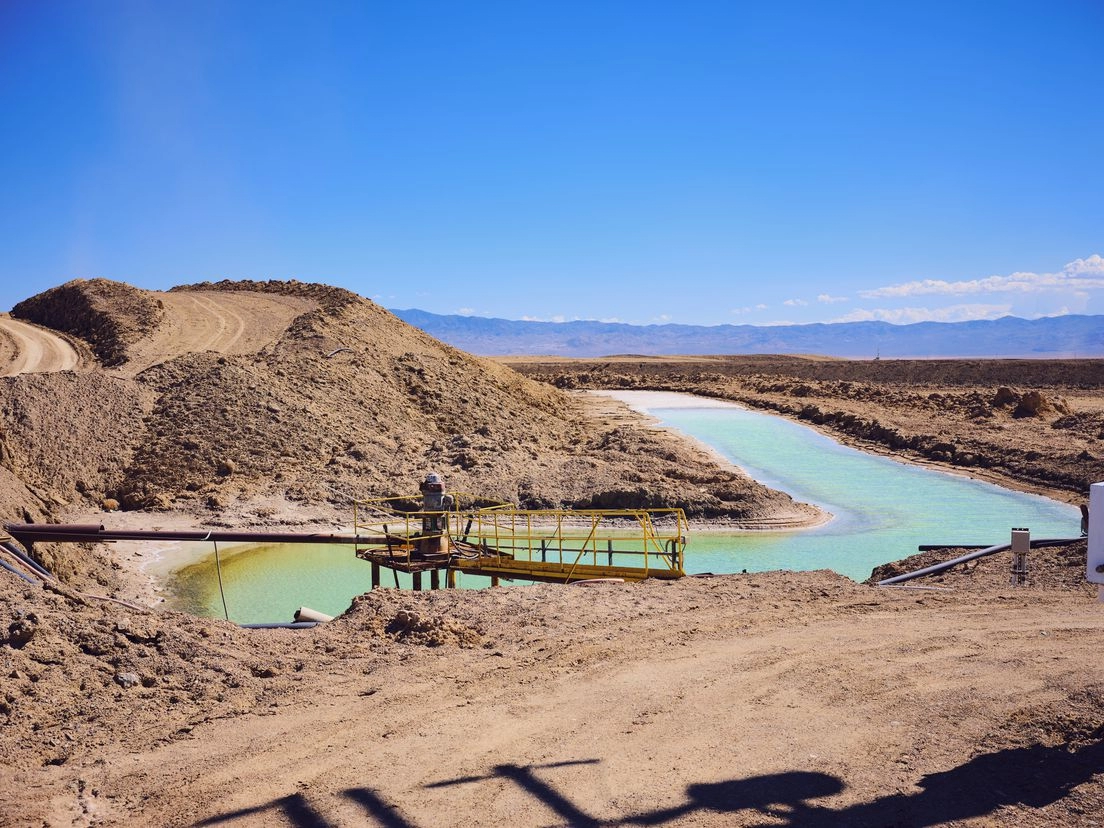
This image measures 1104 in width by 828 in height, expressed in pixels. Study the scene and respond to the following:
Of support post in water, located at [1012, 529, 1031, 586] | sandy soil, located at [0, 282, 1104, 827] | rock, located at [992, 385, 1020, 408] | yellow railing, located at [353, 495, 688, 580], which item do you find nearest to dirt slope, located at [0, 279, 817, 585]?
yellow railing, located at [353, 495, 688, 580]

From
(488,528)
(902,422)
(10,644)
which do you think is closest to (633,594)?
(10,644)

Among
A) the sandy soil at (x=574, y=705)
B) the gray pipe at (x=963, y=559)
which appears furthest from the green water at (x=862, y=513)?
the sandy soil at (x=574, y=705)

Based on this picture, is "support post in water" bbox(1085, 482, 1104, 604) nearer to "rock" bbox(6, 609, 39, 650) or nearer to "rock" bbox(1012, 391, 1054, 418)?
"rock" bbox(6, 609, 39, 650)

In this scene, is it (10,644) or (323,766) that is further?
(10,644)

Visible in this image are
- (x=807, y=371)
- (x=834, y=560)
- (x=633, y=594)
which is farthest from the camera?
(x=807, y=371)

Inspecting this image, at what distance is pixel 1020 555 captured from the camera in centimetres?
1311

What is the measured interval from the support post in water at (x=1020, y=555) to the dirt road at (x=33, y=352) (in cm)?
2869

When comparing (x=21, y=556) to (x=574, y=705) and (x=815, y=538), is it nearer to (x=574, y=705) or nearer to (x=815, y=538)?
(x=574, y=705)

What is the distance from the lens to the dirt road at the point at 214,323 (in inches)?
1298

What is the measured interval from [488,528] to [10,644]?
16.2m

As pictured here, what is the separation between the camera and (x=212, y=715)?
8.47 meters

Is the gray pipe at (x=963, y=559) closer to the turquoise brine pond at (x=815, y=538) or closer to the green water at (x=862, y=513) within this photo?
the turquoise brine pond at (x=815, y=538)

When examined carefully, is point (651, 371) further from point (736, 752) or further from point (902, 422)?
point (736, 752)

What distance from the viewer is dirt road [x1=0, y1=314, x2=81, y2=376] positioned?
3111 centimetres
